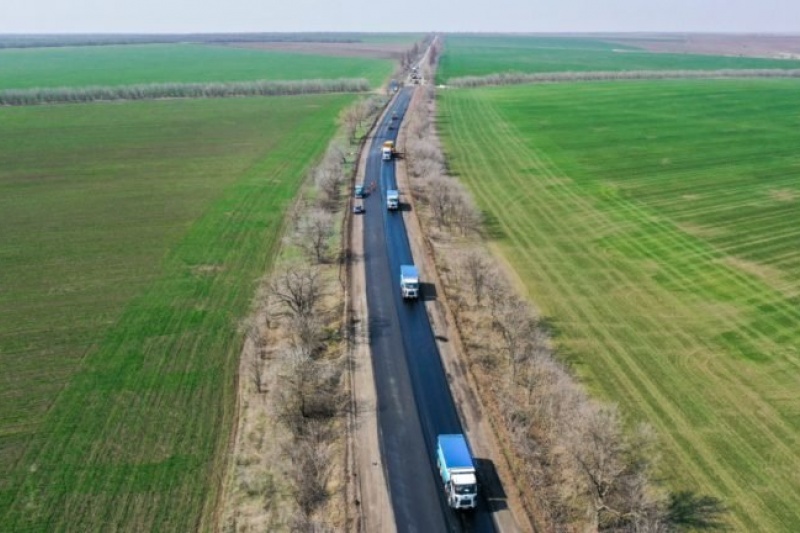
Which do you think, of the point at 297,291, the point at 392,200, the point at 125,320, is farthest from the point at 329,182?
the point at 125,320

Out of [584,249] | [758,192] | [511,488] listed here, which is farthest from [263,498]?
[758,192]

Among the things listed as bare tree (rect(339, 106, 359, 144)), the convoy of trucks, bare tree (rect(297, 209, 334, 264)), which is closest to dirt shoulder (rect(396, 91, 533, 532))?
the convoy of trucks

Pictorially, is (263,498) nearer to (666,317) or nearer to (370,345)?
(370,345)

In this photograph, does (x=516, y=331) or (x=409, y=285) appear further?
(x=409, y=285)

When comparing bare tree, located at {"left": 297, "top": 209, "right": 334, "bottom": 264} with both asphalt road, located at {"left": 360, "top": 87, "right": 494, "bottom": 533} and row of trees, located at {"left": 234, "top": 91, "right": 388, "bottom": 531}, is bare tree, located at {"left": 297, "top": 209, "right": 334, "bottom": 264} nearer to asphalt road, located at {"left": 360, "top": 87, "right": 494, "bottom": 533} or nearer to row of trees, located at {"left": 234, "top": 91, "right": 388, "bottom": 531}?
row of trees, located at {"left": 234, "top": 91, "right": 388, "bottom": 531}

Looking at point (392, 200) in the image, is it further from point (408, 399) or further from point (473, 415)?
point (473, 415)

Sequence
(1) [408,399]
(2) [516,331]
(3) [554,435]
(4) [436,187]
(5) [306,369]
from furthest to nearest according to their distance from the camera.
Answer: (4) [436,187] → (2) [516,331] → (5) [306,369] → (1) [408,399] → (3) [554,435]

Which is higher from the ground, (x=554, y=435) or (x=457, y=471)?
(x=457, y=471)
